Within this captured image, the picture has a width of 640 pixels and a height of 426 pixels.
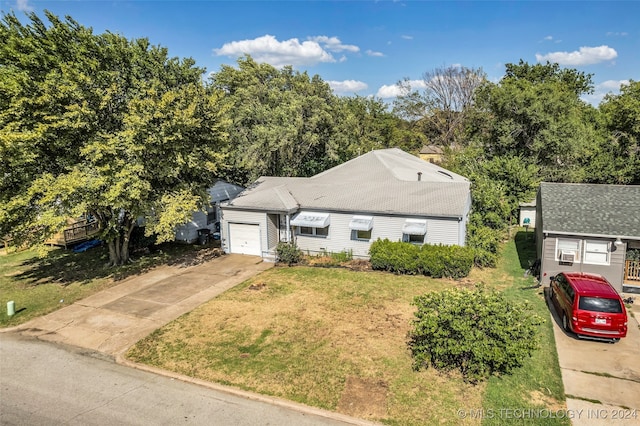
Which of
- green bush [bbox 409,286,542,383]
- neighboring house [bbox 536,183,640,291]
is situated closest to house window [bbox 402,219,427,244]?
neighboring house [bbox 536,183,640,291]

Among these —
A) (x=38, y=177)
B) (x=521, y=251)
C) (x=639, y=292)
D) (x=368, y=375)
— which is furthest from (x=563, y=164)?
(x=38, y=177)

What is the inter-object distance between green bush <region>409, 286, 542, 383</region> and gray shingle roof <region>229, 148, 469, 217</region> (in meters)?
9.35

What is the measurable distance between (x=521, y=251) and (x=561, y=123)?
1646cm

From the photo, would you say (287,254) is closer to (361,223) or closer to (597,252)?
(361,223)

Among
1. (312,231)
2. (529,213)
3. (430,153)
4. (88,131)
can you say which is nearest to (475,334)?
(312,231)

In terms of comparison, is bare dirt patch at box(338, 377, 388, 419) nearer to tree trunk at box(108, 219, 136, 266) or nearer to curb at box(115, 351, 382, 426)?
curb at box(115, 351, 382, 426)

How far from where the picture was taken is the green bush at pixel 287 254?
2009 centimetres

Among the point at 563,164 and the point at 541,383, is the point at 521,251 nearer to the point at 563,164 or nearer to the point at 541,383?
the point at 541,383

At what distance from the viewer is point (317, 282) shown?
17.4m

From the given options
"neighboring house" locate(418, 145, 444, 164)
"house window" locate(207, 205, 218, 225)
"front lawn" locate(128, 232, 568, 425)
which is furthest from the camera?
"neighboring house" locate(418, 145, 444, 164)

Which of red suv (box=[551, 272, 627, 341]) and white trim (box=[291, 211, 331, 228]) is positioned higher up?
white trim (box=[291, 211, 331, 228])

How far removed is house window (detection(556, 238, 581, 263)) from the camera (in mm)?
15820

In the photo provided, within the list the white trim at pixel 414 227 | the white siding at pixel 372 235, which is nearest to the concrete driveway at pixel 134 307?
the white siding at pixel 372 235

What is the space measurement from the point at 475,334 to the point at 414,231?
956 cm
